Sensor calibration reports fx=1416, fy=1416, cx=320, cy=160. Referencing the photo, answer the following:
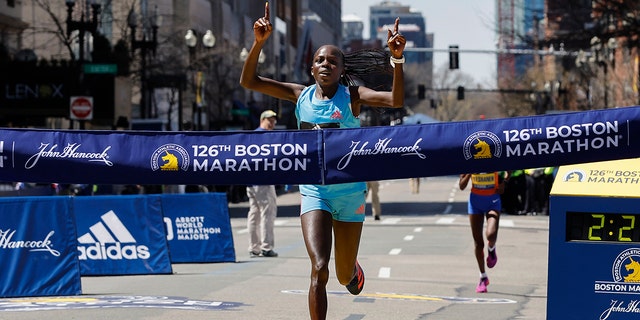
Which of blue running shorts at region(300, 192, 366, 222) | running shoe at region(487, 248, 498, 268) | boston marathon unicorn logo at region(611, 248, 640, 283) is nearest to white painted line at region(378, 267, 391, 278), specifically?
running shoe at region(487, 248, 498, 268)

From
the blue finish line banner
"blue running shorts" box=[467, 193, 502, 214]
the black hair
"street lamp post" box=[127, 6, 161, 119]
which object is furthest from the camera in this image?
"street lamp post" box=[127, 6, 161, 119]

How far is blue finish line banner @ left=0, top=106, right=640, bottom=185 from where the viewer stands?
872 cm

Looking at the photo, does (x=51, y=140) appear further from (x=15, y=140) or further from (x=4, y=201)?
(x=4, y=201)

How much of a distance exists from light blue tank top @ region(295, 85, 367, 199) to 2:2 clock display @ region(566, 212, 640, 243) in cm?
138

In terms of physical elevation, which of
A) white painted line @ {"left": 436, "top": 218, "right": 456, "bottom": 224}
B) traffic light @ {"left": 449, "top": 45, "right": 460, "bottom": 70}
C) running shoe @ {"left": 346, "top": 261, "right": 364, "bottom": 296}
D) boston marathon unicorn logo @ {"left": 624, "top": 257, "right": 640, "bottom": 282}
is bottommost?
white painted line @ {"left": 436, "top": 218, "right": 456, "bottom": 224}

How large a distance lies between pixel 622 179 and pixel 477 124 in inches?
42.4

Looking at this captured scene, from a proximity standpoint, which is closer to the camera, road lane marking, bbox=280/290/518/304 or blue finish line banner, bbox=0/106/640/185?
blue finish line banner, bbox=0/106/640/185

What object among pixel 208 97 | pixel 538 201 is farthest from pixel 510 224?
pixel 208 97

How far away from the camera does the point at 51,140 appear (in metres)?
9.20

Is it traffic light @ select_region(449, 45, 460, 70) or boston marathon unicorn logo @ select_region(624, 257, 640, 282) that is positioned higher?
traffic light @ select_region(449, 45, 460, 70)

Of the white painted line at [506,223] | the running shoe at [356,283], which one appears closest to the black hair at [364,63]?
the running shoe at [356,283]

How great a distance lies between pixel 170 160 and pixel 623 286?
3.01m

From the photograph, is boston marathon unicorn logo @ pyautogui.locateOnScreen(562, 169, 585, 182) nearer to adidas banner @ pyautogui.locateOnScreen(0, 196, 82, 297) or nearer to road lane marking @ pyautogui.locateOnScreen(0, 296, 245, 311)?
road lane marking @ pyautogui.locateOnScreen(0, 296, 245, 311)

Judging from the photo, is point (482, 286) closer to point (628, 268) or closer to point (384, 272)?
point (384, 272)
